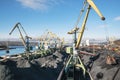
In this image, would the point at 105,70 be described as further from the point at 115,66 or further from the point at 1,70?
the point at 1,70

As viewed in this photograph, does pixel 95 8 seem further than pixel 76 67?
No

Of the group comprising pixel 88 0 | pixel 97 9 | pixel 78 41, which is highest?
pixel 88 0

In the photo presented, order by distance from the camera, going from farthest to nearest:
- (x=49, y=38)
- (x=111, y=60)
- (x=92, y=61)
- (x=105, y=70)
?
1. (x=49, y=38)
2. (x=92, y=61)
3. (x=111, y=60)
4. (x=105, y=70)

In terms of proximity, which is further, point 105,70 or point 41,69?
point 41,69

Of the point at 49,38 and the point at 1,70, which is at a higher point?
the point at 49,38

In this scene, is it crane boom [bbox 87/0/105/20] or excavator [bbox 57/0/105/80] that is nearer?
crane boom [bbox 87/0/105/20]

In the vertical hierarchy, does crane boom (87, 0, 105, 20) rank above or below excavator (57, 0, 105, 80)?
above

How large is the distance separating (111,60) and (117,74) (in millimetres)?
5213

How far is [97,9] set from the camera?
108ft

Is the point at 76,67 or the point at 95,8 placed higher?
the point at 95,8

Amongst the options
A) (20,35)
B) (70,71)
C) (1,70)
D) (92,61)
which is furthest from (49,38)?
(1,70)

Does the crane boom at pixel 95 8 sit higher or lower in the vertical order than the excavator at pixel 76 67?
higher

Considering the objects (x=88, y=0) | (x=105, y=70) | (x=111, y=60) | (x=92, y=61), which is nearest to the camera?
(x=105, y=70)

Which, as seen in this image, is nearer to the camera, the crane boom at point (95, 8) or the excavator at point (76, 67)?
the crane boom at point (95, 8)
